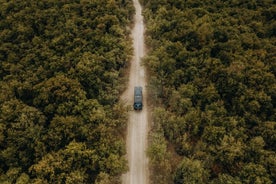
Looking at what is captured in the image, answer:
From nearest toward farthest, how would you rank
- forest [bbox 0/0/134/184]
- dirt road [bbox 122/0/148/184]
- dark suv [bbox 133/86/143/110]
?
forest [bbox 0/0/134/184] < dirt road [bbox 122/0/148/184] < dark suv [bbox 133/86/143/110]

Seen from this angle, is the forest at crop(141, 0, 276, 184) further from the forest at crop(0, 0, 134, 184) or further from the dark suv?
the forest at crop(0, 0, 134, 184)

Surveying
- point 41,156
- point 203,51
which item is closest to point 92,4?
point 203,51

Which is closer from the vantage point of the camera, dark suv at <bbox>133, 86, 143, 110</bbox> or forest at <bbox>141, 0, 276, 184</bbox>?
forest at <bbox>141, 0, 276, 184</bbox>

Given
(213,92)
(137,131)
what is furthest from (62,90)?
(213,92)

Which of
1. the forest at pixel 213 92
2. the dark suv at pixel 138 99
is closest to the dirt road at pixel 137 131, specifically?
the dark suv at pixel 138 99

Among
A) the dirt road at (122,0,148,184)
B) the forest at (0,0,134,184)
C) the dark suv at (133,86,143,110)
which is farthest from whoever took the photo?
the dark suv at (133,86,143,110)

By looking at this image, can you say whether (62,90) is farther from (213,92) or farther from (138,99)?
(213,92)

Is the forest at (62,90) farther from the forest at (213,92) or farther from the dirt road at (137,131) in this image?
the forest at (213,92)

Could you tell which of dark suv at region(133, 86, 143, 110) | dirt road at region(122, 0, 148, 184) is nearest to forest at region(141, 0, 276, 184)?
dirt road at region(122, 0, 148, 184)
